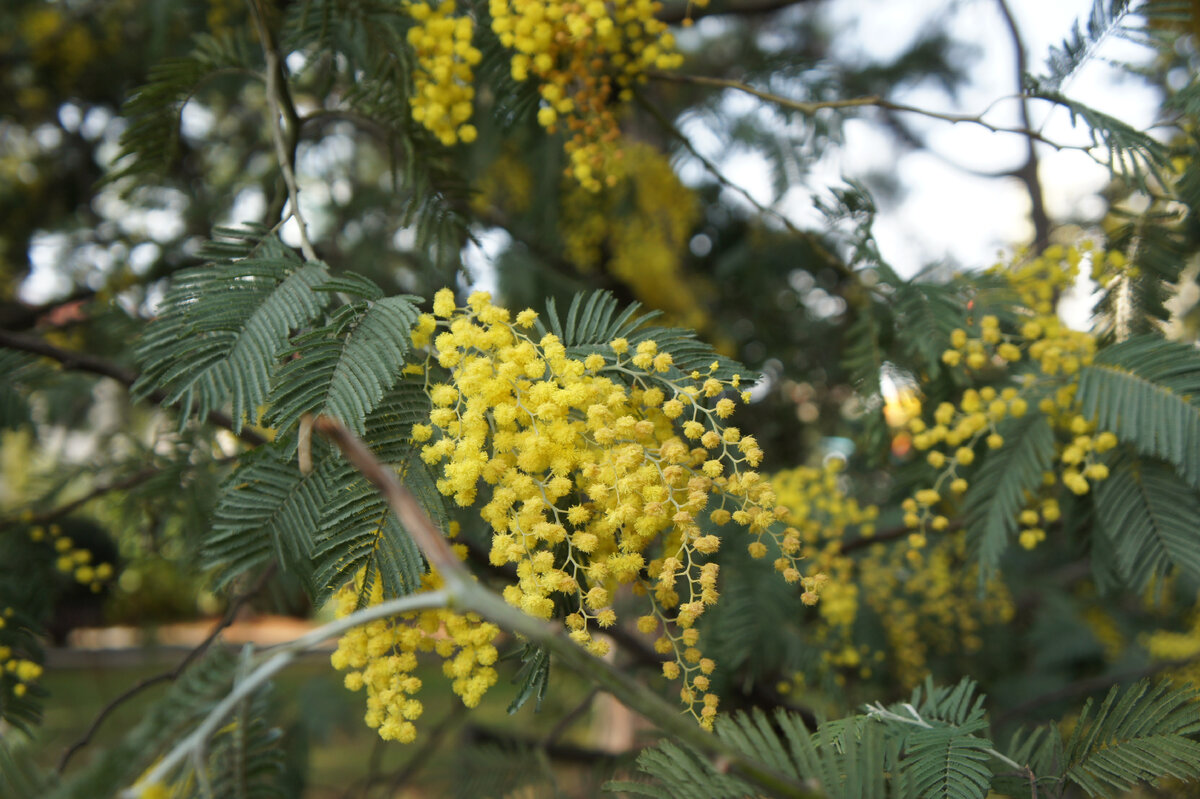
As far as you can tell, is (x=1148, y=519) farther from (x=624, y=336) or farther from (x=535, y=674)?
(x=535, y=674)

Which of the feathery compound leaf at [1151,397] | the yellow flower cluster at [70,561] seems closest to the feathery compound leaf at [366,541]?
the feathery compound leaf at [1151,397]

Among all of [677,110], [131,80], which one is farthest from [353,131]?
[677,110]

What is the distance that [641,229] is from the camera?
10.5 feet

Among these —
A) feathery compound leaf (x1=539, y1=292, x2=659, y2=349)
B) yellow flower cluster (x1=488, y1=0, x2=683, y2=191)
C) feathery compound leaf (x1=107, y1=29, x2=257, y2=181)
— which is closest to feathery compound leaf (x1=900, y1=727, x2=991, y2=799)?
feathery compound leaf (x1=539, y1=292, x2=659, y2=349)

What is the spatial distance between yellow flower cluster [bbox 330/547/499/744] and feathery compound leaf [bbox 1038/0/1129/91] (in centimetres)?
139

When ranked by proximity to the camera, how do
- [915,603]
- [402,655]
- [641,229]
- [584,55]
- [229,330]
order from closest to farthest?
1. [402,655]
2. [229,330]
3. [584,55]
4. [915,603]
5. [641,229]

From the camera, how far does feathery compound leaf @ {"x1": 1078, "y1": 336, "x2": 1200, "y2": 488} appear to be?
1.25 meters

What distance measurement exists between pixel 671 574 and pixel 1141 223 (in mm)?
1474

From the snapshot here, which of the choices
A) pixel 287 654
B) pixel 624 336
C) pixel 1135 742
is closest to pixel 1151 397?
pixel 1135 742

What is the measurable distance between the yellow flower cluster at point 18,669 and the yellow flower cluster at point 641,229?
2.22m

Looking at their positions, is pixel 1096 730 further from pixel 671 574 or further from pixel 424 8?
pixel 424 8

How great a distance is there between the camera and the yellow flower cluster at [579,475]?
2.68 ft

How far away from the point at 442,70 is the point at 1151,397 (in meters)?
1.36

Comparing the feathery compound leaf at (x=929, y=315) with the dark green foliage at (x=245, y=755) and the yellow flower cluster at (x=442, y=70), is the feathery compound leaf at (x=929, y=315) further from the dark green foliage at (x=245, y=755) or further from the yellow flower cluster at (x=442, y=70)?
the dark green foliage at (x=245, y=755)
